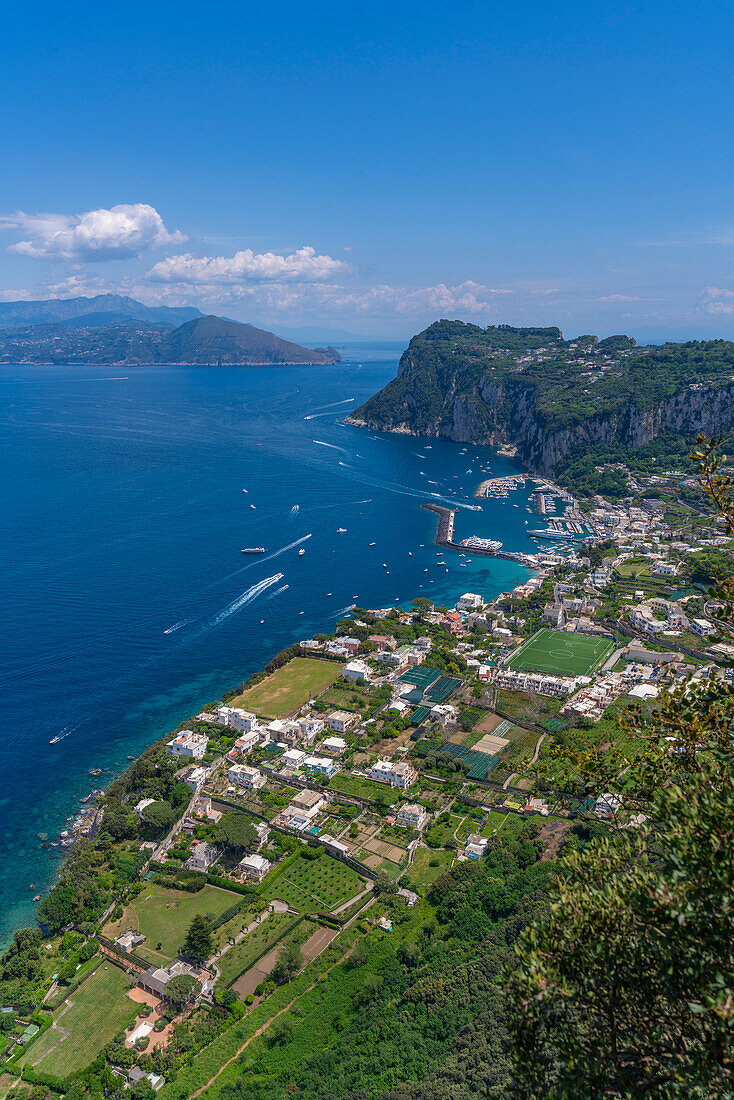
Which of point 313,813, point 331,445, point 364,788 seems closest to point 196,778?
point 313,813

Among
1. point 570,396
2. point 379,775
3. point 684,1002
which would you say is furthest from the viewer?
point 570,396

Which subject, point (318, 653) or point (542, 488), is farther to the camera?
point (542, 488)

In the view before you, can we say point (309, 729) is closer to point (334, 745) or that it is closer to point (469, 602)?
point (334, 745)

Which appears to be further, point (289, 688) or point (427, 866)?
point (289, 688)

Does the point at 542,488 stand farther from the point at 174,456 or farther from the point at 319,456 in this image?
the point at 174,456

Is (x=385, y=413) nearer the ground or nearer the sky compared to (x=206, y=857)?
nearer the sky

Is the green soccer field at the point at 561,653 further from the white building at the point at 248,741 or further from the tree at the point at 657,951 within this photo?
the tree at the point at 657,951

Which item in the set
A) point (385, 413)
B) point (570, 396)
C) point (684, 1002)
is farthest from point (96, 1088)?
point (385, 413)
